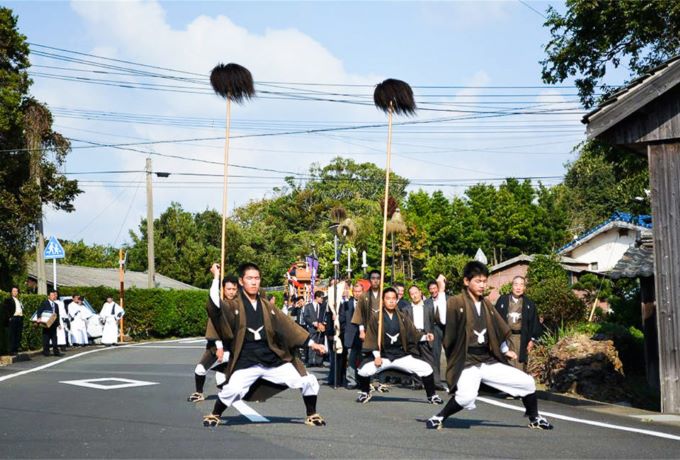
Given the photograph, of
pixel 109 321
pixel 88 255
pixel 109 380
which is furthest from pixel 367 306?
pixel 88 255

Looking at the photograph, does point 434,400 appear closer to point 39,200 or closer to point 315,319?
point 315,319

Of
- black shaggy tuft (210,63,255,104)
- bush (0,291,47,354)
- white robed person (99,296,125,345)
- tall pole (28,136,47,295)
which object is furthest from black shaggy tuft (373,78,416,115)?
tall pole (28,136,47,295)

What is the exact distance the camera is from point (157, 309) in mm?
39875

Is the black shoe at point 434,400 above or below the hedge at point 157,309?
below

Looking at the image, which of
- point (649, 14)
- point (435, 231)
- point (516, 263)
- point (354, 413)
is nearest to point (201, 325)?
point (516, 263)

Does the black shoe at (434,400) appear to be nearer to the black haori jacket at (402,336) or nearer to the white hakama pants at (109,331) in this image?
the black haori jacket at (402,336)

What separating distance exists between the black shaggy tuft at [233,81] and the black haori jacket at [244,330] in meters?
2.96

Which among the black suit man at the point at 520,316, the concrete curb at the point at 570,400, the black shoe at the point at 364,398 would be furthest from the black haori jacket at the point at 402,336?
the concrete curb at the point at 570,400

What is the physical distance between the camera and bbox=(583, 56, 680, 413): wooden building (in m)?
12.0

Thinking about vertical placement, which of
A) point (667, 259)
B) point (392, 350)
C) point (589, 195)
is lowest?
point (392, 350)

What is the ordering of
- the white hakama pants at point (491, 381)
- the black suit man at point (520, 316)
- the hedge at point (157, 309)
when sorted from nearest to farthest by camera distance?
the white hakama pants at point (491, 381) < the black suit man at point (520, 316) < the hedge at point (157, 309)

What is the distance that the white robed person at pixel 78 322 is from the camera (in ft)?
101

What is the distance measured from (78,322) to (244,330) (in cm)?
2298

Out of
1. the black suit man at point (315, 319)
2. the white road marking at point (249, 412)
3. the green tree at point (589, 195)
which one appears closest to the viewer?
the white road marking at point (249, 412)
